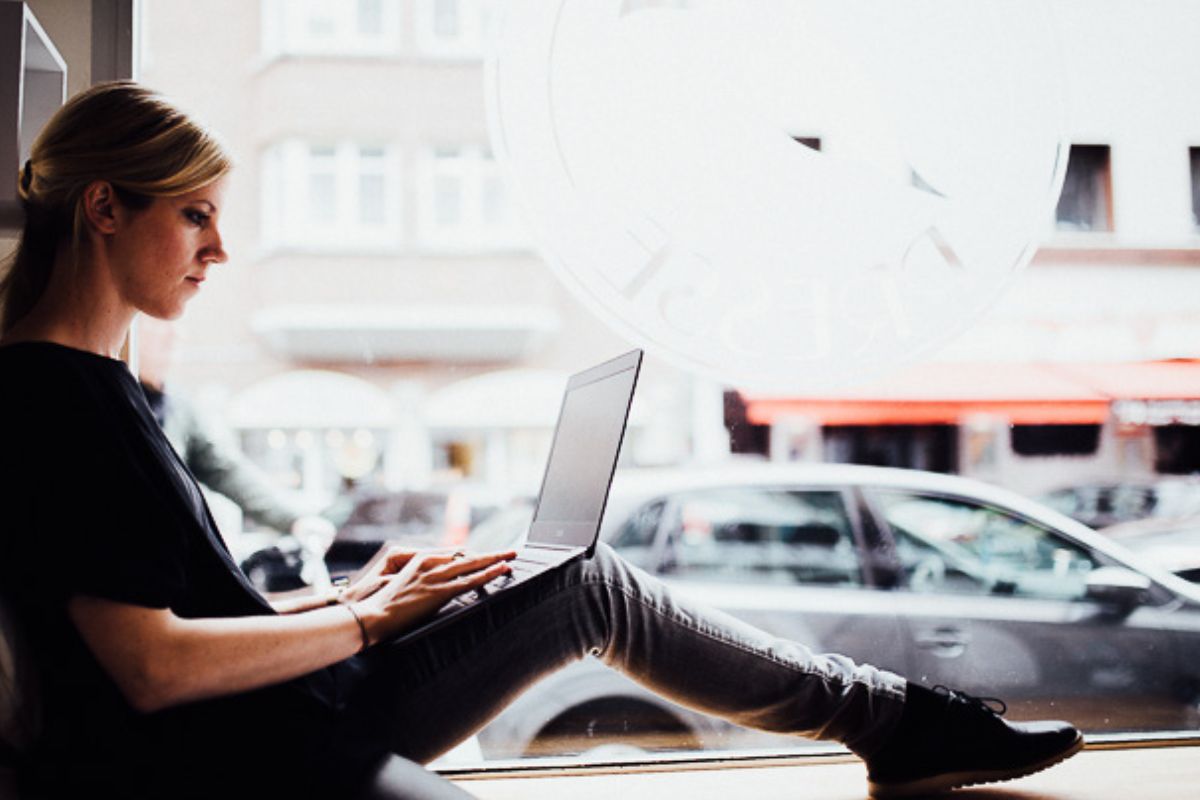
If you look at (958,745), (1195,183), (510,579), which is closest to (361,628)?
(510,579)

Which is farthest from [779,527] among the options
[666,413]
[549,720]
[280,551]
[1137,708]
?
[280,551]

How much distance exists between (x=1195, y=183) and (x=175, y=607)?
2.48m

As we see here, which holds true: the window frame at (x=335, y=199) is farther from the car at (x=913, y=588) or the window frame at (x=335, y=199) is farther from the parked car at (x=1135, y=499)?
the parked car at (x=1135, y=499)

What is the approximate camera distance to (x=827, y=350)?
2.33 m

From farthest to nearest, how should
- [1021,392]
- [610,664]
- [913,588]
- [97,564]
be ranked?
[1021,392]
[913,588]
[610,664]
[97,564]

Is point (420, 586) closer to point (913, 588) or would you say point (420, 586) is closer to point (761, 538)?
point (761, 538)

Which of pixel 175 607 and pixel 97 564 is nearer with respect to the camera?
pixel 97 564

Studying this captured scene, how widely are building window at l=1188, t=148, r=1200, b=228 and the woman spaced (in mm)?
1775

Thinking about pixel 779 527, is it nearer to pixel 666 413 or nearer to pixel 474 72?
pixel 666 413

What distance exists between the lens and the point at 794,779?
1.88m

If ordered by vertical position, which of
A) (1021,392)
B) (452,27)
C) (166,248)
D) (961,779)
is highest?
(452,27)

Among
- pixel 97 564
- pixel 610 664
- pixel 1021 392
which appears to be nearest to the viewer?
pixel 97 564

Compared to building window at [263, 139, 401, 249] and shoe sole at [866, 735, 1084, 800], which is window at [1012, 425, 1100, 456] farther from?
building window at [263, 139, 401, 249]

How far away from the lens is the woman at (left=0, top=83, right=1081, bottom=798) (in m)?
0.99
